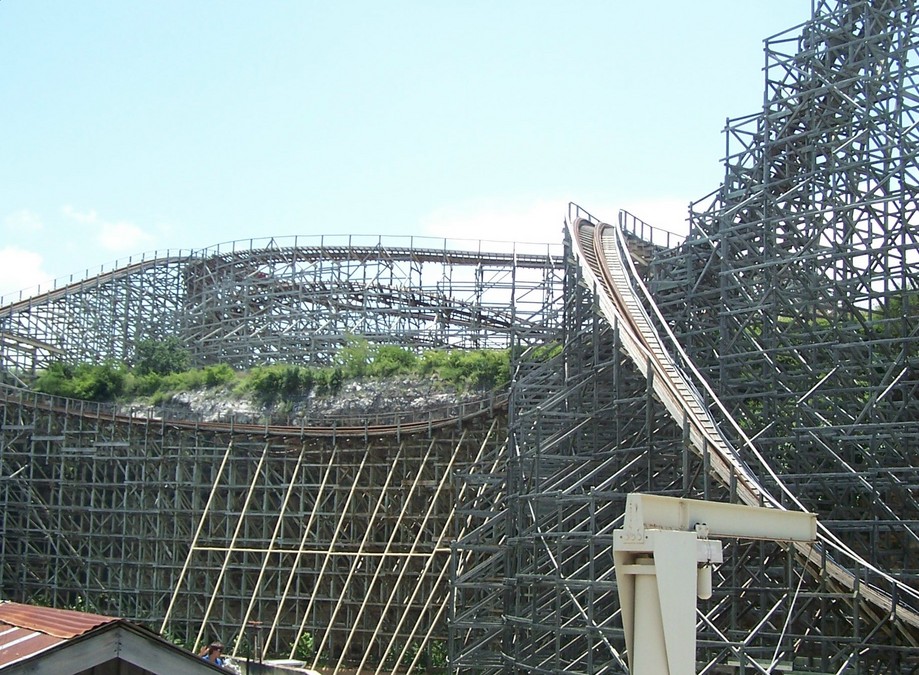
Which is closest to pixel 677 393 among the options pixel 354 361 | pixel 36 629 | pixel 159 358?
pixel 36 629

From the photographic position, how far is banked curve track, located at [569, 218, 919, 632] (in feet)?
47.4

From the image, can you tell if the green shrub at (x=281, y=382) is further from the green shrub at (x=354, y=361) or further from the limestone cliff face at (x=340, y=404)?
the green shrub at (x=354, y=361)

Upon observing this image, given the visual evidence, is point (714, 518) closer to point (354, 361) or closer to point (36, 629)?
point (36, 629)

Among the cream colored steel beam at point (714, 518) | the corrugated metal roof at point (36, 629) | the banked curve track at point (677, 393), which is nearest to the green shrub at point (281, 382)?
the banked curve track at point (677, 393)

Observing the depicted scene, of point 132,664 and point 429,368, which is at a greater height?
point 429,368

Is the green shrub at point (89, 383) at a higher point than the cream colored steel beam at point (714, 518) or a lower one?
higher

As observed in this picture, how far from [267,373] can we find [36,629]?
2313 centimetres

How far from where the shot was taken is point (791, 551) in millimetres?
14516

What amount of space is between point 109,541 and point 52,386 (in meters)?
5.99

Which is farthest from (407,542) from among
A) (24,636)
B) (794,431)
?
(24,636)

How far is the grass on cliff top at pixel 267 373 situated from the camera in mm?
27750

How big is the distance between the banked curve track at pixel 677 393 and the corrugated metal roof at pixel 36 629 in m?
9.66

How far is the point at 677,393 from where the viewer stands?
16922 millimetres

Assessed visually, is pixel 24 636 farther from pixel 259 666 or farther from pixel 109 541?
pixel 109 541
